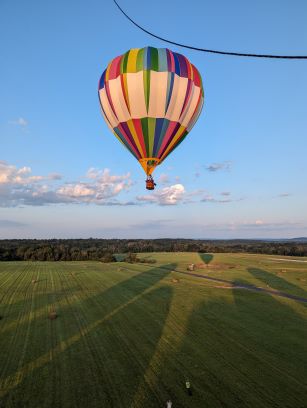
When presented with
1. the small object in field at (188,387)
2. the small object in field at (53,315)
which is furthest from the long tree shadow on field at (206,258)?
the small object in field at (188,387)

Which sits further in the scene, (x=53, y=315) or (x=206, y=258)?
(x=206, y=258)

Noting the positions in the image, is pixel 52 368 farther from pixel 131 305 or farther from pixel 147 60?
pixel 147 60

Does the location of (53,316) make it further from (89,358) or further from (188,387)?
(188,387)

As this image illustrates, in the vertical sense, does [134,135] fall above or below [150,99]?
below

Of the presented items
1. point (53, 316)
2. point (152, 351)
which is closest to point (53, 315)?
point (53, 316)

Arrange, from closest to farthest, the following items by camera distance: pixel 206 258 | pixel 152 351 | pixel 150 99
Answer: pixel 152 351 < pixel 150 99 < pixel 206 258

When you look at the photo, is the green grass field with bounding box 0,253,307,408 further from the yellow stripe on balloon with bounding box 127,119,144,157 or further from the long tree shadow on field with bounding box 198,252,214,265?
the long tree shadow on field with bounding box 198,252,214,265
